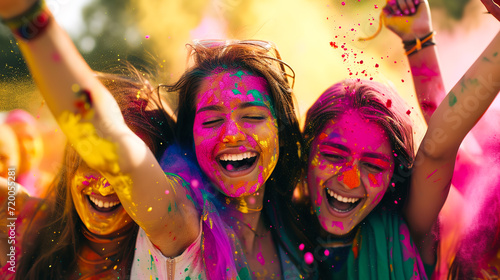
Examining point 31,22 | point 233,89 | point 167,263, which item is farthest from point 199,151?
point 31,22

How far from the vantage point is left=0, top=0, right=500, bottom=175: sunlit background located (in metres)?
2.48

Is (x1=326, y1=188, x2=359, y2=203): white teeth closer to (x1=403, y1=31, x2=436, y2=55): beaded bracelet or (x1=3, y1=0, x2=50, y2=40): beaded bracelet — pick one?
(x1=403, y1=31, x2=436, y2=55): beaded bracelet

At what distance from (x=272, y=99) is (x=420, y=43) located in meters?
1.07

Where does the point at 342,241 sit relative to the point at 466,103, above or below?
below

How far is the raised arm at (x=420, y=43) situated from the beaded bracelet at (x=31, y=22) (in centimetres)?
203

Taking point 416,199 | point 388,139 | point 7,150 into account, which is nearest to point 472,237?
point 416,199

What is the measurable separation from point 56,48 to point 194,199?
84 centimetres

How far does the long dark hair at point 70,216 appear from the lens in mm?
2107

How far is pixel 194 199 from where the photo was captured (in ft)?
5.55

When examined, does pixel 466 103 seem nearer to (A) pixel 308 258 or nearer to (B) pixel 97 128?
(A) pixel 308 258

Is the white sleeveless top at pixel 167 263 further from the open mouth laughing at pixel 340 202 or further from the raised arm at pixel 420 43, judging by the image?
the raised arm at pixel 420 43

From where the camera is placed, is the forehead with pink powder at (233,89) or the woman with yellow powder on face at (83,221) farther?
the woman with yellow powder on face at (83,221)

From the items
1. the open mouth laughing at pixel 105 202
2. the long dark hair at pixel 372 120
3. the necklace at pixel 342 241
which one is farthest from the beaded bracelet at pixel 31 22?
the necklace at pixel 342 241

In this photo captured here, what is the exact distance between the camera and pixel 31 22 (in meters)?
1.01
